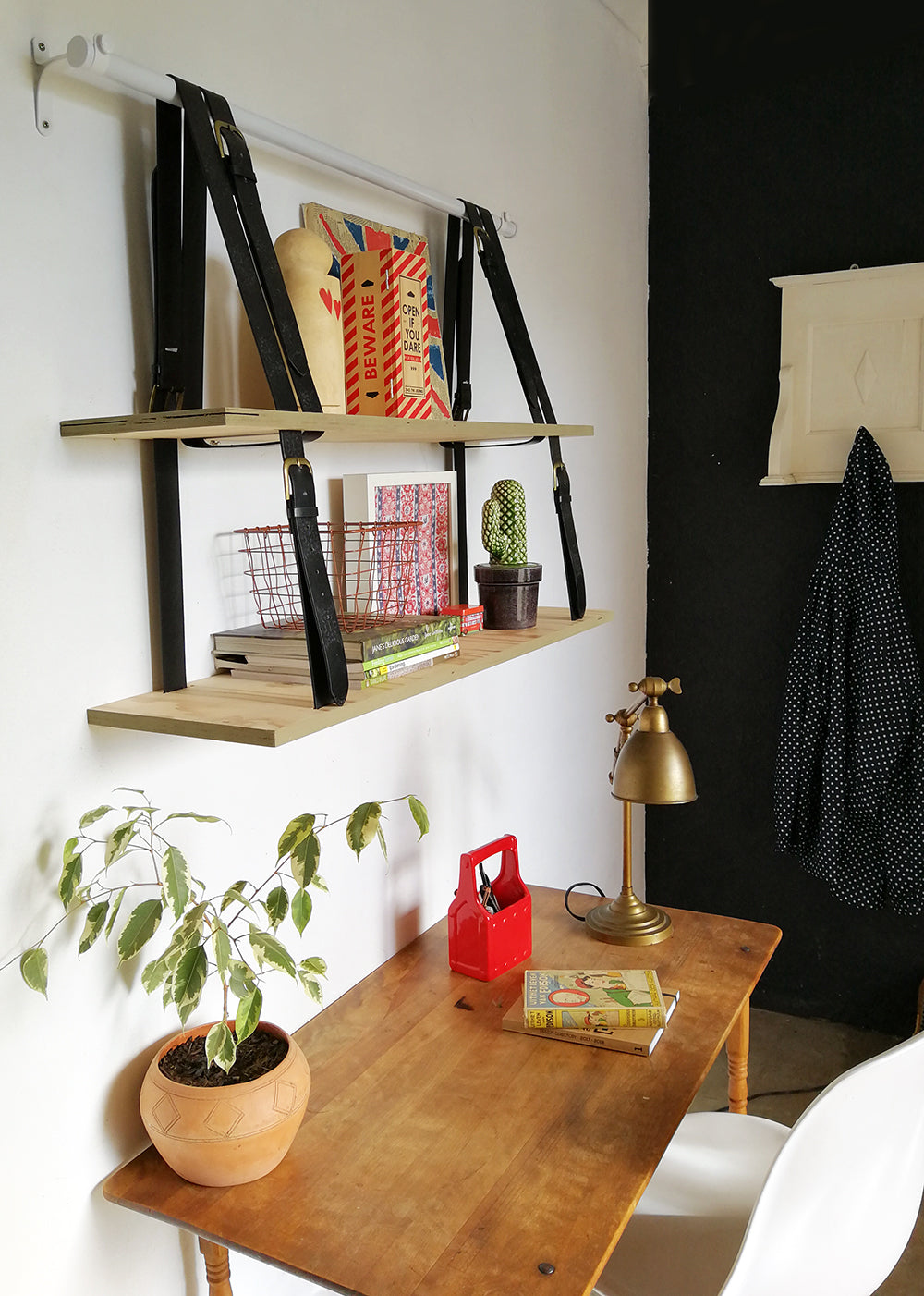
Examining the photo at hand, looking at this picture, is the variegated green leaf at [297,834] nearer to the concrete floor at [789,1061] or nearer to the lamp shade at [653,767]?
the lamp shade at [653,767]

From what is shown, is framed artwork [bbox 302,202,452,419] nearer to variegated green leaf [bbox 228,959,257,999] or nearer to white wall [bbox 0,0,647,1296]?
white wall [bbox 0,0,647,1296]

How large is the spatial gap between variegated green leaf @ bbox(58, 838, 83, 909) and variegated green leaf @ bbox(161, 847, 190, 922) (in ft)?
0.28

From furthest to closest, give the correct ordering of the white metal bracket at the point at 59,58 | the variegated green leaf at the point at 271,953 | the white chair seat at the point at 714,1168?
1. the white chair seat at the point at 714,1168
2. the variegated green leaf at the point at 271,953
3. the white metal bracket at the point at 59,58

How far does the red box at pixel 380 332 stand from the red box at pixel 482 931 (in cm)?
72

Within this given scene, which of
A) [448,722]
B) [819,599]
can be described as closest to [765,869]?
[819,599]

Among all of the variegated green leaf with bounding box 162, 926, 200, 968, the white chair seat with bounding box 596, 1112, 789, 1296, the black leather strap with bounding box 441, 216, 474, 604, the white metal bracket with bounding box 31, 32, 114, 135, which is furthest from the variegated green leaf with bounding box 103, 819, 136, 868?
the black leather strap with bounding box 441, 216, 474, 604

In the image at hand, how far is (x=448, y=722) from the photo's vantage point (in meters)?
1.92

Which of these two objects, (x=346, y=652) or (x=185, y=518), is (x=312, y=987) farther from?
(x=185, y=518)

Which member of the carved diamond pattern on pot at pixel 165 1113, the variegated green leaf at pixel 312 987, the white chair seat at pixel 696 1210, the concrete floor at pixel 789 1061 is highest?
the variegated green leaf at pixel 312 987

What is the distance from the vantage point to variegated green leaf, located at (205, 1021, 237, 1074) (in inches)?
42.9

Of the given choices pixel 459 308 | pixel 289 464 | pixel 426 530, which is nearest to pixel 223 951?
pixel 289 464

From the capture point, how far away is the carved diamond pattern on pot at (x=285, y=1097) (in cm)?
117

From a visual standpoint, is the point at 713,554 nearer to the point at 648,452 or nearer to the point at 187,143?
the point at 648,452

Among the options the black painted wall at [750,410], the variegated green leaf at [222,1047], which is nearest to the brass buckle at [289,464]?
the variegated green leaf at [222,1047]
